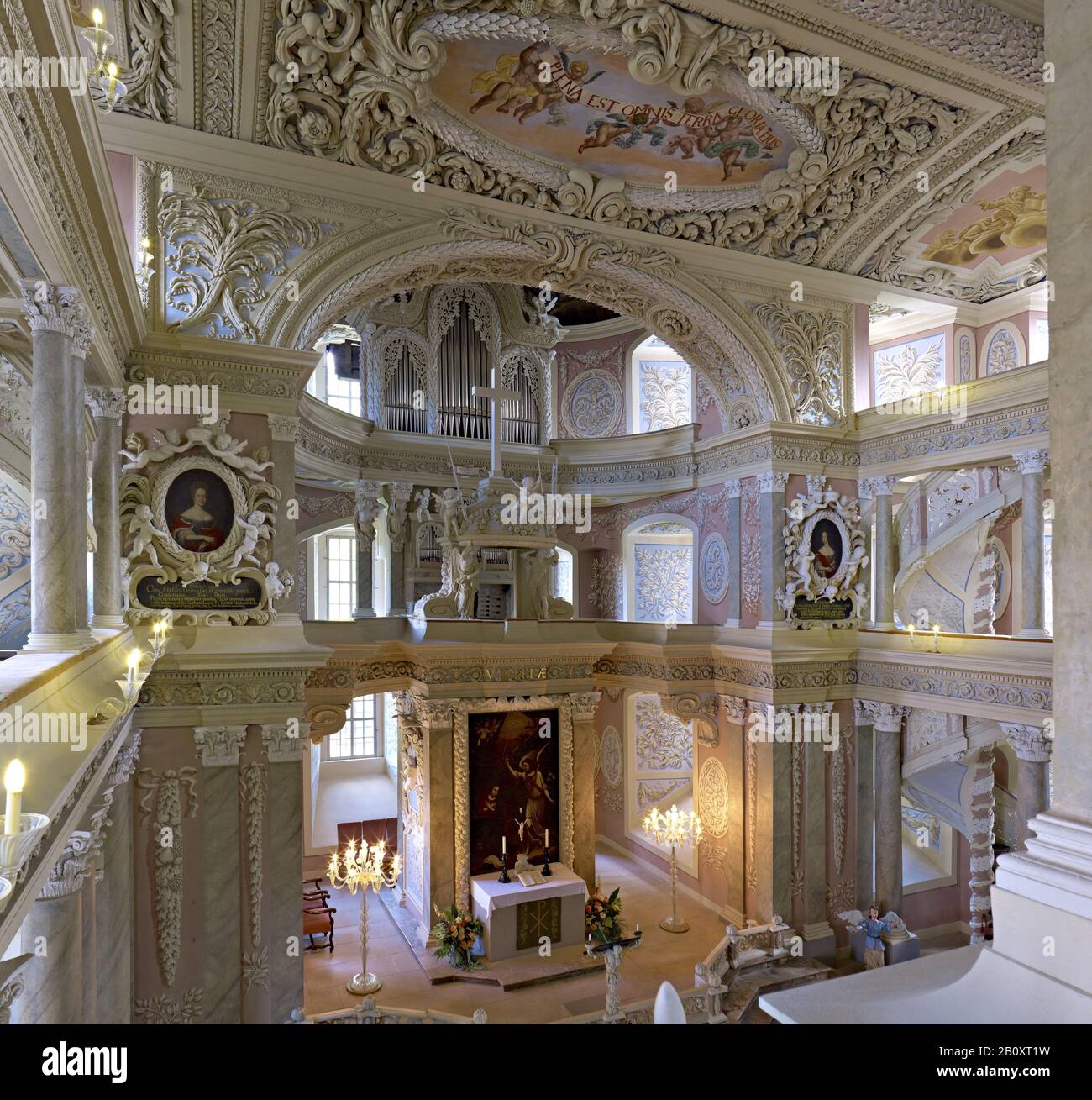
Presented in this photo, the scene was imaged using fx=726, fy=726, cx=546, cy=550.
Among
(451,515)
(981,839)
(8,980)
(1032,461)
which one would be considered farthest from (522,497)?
(8,980)

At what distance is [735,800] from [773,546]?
14.4ft

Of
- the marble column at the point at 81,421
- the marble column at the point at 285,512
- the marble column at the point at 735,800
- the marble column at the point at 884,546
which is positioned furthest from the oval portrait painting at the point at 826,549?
the marble column at the point at 81,421

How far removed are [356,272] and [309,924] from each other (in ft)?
32.0

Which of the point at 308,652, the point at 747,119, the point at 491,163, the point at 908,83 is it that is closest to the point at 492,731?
the point at 308,652

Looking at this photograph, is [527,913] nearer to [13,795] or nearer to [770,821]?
[770,821]

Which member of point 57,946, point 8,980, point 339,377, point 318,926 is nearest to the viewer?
point 8,980

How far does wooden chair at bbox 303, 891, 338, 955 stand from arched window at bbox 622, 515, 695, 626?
8508 millimetres

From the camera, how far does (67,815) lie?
347 centimetres

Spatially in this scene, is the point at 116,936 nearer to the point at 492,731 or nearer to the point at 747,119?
the point at 492,731

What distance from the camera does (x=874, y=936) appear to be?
1086 centimetres

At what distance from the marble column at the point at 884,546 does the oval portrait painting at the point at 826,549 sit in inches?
26.8

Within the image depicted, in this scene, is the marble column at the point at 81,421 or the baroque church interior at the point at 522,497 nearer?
the baroque church interior at the point at 522,497

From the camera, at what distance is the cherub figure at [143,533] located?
7.70 metres

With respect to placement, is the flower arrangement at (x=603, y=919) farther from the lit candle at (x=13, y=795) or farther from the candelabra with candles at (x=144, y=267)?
the lit candle at (x=13, y=795)
